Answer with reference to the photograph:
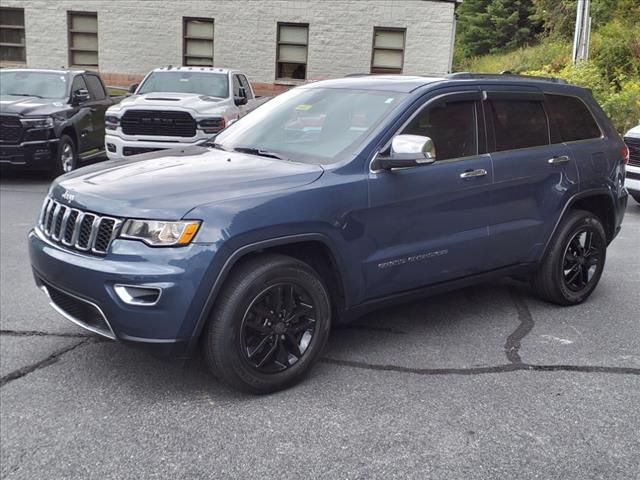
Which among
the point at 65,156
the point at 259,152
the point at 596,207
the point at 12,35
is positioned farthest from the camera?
the point at 12,35

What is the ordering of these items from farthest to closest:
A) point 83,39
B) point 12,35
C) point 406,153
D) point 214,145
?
point 12,35
point 83,39
point 214,145
point 406,153

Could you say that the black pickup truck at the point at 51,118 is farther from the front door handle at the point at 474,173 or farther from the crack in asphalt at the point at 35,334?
the front door handle at the point at 474,173

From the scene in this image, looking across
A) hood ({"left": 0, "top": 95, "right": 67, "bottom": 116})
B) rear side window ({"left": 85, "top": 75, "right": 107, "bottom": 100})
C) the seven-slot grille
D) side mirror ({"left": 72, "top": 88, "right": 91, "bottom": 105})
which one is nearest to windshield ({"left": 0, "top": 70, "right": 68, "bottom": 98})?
side mirror ({"left": 72, "top": 88, "right": 91, "bottom": 105})

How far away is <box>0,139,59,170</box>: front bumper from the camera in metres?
10.5

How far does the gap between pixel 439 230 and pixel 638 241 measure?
455 centimetres

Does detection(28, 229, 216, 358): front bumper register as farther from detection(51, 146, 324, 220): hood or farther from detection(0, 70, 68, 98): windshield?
detection(0, 70, 68, 98): windshield

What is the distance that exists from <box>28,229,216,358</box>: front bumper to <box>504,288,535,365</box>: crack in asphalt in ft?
6.78

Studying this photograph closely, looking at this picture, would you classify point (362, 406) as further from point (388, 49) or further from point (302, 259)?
point (388, 49)

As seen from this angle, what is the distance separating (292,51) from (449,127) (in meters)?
18.7

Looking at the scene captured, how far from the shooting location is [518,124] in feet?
16.2

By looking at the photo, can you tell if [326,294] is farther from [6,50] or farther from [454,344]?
[6,50]

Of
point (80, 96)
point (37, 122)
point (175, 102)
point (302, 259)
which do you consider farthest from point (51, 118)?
point (302, 259)

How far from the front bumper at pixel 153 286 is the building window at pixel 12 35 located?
74.5 feet

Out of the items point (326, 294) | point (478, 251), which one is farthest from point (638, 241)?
point (326, 294)
